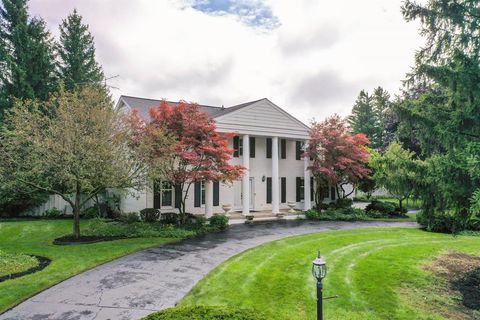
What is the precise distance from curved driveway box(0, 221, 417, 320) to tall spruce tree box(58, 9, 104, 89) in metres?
22.0

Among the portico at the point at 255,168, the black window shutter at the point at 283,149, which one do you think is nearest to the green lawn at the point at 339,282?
the portico at the point at 255,168

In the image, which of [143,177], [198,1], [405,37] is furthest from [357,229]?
[198,1]

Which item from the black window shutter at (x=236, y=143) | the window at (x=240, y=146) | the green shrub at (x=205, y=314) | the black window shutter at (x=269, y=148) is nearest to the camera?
the green shrub at (x=205, y=314)

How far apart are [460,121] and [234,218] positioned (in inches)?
501

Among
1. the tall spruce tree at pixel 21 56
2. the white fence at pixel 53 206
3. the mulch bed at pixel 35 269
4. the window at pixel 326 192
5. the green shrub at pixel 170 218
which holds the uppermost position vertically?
the tall spruce tree at pixel 21 56

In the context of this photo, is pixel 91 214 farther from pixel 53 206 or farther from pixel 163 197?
pixel 163 197

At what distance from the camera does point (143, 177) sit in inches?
516

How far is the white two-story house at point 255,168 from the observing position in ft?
58.6

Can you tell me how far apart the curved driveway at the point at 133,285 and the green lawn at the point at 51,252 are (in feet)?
1.11

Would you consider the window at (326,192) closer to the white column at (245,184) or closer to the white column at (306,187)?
the white column at (306,187)

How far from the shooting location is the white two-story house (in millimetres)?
17859

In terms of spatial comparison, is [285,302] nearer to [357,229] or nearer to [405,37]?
[405,37]

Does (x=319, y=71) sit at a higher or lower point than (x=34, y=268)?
higher

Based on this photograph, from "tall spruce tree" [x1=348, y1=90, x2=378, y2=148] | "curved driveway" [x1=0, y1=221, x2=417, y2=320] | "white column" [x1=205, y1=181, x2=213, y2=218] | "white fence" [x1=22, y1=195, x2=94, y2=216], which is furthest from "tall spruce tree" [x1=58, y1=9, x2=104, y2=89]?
"tall spruce tree" [x1=348, y1=90, x2=378, y2=148]
